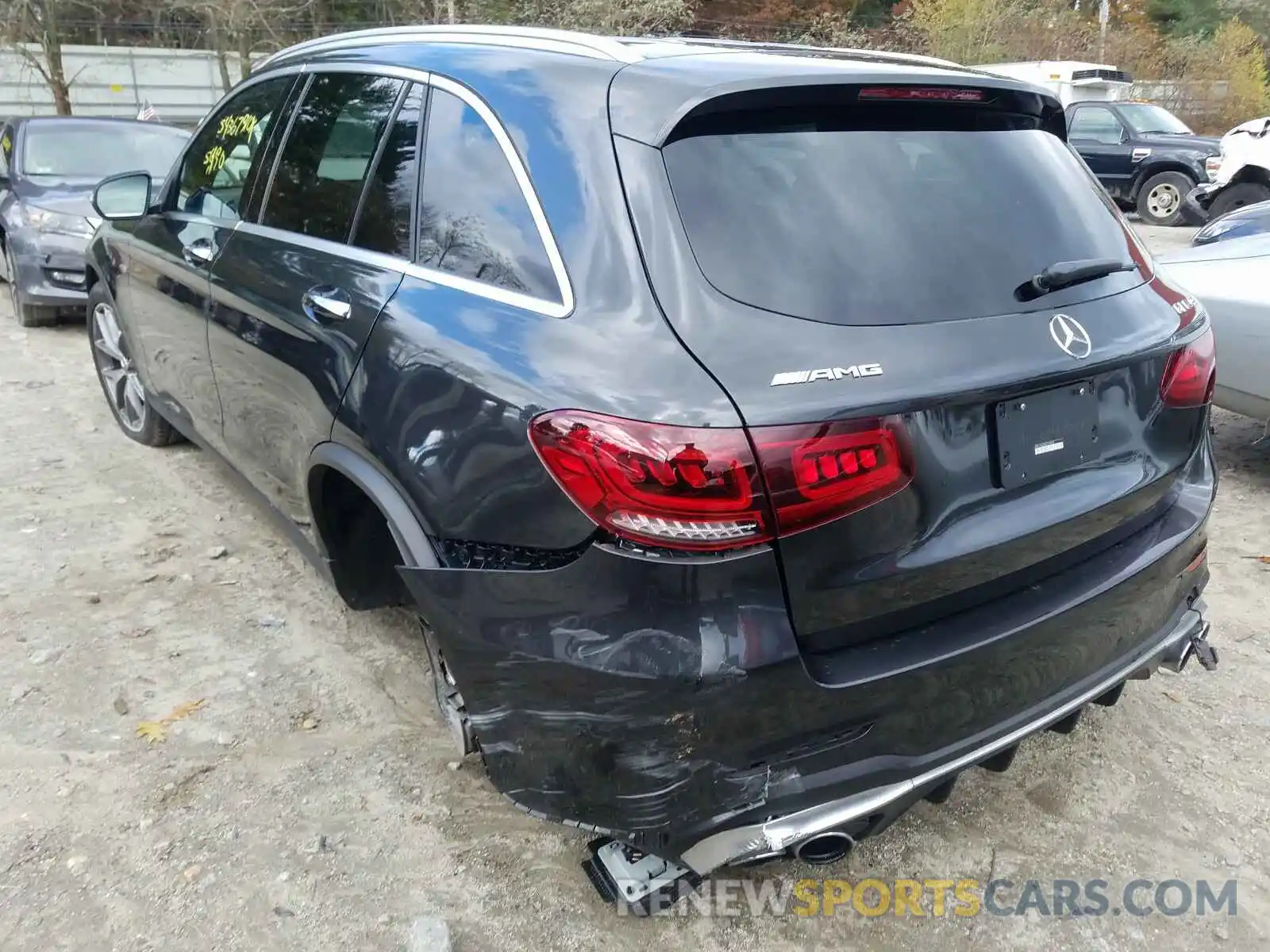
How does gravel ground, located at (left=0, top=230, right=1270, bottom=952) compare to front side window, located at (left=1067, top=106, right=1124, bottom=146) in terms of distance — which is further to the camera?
front side window, located at (left=1067, top=106, right=1124, bottom=146)

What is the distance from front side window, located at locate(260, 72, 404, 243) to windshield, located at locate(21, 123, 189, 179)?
237 inches

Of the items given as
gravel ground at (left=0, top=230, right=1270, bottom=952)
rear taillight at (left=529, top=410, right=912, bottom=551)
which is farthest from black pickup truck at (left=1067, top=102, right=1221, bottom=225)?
rear taillight at (left=529, top=410, right=912, bottom=551)

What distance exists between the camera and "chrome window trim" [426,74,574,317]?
2.03 metres

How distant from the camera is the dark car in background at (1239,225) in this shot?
705cm

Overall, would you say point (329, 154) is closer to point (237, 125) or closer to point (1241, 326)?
point (237, 125)

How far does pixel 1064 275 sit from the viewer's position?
2.21 meters

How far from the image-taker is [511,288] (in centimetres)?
214

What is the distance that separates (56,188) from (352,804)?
23.9 ft

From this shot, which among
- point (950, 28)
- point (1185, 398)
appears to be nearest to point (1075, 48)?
point (950, 28)

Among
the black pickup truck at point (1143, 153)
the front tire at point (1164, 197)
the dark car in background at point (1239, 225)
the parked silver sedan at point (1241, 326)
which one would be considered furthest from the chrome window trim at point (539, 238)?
the front tire at point (1164, 197)

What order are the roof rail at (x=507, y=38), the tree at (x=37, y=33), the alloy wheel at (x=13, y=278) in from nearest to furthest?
the roof rail at (x=507, y=38), the alloy wheel at (x=13, y=278), the tree at (x=37, y=33)

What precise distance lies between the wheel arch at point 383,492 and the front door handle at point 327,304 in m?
0.33

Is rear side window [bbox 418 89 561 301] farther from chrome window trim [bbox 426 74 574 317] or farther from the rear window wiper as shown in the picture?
the rear window wiper

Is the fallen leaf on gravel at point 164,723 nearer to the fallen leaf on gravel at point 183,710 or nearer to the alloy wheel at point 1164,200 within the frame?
the fallen leaf on gravel at point 183,710
